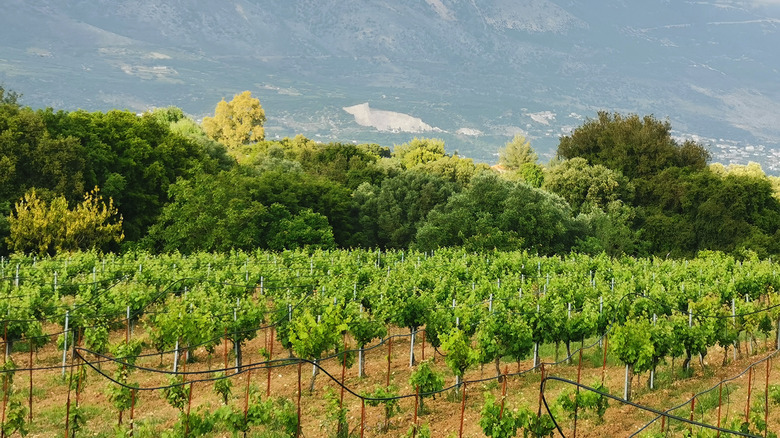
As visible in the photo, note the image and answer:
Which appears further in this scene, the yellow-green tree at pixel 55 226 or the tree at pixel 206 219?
the tree at pixel 206 219

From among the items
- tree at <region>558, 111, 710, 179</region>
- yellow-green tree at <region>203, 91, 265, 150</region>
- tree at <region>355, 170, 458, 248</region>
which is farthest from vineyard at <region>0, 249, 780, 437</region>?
yellow-green tree at <region>203, 91, 265, 150</region>

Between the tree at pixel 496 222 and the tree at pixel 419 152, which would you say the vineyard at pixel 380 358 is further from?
the tree at pixel 419 152

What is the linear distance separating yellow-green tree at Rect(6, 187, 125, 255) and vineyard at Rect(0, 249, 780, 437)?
10.3 meters

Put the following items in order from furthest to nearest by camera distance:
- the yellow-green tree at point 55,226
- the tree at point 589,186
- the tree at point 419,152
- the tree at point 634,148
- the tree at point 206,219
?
1. the tree at point 419,152
2. the tree at point 634,148
3. the tree at point 589,186
4. the tree at point 206,219
5. the yellow-green tree at point 55,226

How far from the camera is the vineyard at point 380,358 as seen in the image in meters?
14.0

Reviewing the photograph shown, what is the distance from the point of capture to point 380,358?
20.6m

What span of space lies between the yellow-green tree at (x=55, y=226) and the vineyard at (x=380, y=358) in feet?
33.7

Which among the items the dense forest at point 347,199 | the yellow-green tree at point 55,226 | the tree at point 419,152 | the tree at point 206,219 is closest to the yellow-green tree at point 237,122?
the tree at point 419,152

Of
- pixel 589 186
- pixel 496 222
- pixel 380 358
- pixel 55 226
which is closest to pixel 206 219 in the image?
pixel 55 226

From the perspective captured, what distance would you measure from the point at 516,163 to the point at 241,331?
75225 millimetres

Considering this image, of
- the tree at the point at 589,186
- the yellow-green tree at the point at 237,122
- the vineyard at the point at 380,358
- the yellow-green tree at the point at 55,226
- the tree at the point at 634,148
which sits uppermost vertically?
the yellow-green tree at the point at 237,122

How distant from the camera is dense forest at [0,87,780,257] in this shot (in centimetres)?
3828

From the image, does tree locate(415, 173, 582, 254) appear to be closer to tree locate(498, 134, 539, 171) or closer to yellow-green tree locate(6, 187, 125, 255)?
yellow-green tree locate(6, 187, 125, 255)

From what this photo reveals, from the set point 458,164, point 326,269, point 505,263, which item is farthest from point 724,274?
point 458,164
